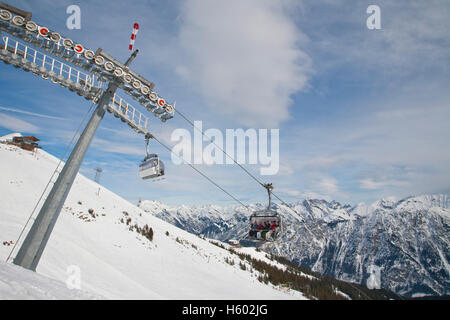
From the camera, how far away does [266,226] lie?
22.2 metres

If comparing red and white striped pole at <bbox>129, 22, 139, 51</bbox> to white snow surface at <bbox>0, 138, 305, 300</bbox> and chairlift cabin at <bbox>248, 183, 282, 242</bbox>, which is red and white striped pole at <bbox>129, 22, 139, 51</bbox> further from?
chairlift cabin at <bbox>248, 183, 282, 242</bbox>

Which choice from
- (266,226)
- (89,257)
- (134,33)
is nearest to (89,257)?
(89,257)

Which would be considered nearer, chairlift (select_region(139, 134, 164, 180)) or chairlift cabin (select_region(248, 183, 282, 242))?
chairlift (select_region(139, 134, 164, 180))

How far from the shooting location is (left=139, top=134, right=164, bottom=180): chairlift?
13172 mm

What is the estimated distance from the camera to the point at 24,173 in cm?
3291

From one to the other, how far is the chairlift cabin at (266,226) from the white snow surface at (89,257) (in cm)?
960

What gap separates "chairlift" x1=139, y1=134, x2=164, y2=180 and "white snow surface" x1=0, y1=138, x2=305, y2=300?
609 centimetres

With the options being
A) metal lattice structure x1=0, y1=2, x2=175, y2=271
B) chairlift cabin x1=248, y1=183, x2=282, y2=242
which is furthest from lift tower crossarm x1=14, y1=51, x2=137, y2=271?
chairlift cabin x1=248, y1=183, x2=282, y2=242

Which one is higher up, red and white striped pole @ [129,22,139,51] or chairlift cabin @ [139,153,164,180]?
red and white striped pole @ [129,22,139,51]

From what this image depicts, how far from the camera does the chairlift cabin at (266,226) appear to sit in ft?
71.3

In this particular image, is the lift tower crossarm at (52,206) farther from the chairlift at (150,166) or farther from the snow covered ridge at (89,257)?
the chairlift at (150,166)

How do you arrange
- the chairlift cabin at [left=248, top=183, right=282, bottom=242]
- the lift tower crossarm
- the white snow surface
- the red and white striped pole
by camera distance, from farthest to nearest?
1. the chairlift cabin at [left=248, top=183, right=282, bottom=242]
2. the red and white striped pole
3. the lift tower crossarm
4. the white snow surface

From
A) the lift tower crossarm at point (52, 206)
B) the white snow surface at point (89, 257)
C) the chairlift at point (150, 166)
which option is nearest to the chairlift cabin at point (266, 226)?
the white snow surface at point (89, 257)
